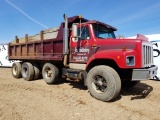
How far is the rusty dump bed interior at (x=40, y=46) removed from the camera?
7937mm

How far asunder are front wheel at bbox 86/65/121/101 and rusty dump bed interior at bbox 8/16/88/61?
85.9 inches

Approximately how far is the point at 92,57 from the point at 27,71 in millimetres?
4812

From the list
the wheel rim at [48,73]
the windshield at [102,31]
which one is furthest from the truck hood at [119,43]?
the wheel rim at [48,73]

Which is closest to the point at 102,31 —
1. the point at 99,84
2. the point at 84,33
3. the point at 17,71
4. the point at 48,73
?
the point at 84,33

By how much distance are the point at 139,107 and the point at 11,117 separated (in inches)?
134

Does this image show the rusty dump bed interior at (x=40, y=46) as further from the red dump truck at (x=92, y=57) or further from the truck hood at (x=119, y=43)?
the truck hood at (x=119, y=43)

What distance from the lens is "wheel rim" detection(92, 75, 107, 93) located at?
5930mm

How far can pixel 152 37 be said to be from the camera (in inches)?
415

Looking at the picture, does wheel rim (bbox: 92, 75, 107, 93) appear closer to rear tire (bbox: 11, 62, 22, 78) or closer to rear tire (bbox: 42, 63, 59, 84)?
rear tire (bbox: 42, 63, 59, 84)

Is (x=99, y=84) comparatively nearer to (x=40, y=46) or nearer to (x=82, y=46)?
(x=82, y=46)

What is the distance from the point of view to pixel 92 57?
6277 millimetres

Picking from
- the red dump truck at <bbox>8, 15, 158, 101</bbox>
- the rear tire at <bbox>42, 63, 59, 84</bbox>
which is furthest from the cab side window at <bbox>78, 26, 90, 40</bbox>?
the rear tire at <bbox>42, 63, 59, 84</bbox>

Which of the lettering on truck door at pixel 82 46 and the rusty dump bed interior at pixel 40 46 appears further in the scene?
the rusty dump bed interior at pixel 40 46

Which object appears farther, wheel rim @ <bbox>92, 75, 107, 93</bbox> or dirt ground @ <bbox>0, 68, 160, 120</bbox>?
wheel rim @ <bbox>92, 75, 107, 93</bbox>
